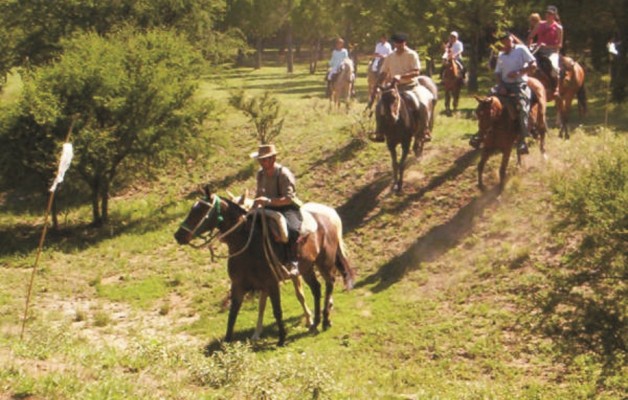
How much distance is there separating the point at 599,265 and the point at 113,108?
51.4 ft

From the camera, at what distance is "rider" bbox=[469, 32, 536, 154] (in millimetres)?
15820

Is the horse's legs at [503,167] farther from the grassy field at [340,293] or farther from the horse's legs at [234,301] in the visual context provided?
the horse's legs at [234,301]

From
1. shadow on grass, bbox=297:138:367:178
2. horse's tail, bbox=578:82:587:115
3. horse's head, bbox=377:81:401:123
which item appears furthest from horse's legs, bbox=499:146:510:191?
horse's tail, bbox=578:82:587:115

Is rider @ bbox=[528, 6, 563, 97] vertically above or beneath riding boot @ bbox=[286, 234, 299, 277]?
above

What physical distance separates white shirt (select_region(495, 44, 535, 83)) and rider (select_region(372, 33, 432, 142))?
226 centimetres

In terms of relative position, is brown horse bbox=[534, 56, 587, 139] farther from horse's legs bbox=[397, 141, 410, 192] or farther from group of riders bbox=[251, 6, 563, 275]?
horse's legs bbox=[397, 141, 410, 192]

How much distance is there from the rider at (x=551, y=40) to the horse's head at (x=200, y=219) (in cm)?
1212

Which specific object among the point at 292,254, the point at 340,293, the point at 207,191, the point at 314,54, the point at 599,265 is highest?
the point at 314,54

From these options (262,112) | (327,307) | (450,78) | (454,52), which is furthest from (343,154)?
(327,307)

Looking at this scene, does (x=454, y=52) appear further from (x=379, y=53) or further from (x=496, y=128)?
(x=496, y=128)

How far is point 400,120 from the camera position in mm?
17094

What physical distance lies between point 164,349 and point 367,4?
44879mm

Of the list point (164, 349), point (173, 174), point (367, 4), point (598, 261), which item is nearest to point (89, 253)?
point (173, 174)

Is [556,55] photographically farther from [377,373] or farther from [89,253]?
[89,253]
